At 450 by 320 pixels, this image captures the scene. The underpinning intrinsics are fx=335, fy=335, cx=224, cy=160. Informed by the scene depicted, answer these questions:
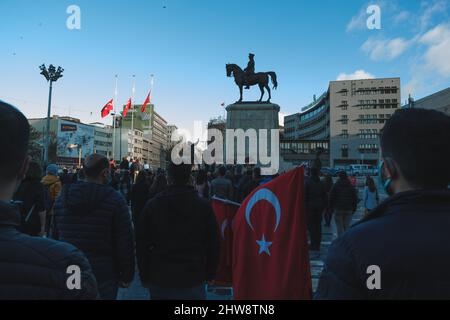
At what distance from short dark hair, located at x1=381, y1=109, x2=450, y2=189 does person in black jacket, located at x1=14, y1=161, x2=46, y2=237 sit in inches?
184

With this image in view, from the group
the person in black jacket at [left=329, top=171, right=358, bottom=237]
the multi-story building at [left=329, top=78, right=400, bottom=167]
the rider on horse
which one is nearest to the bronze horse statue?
the rider on horse

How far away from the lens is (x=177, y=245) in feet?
9.70

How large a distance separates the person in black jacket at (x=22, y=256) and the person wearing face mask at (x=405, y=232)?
926 millimetres

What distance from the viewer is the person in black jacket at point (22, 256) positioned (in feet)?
3.68

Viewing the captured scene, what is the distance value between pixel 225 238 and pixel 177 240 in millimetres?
1252

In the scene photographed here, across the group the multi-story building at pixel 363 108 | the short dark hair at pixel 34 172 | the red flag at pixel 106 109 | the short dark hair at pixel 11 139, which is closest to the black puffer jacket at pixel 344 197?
the short dark hair at pixel 34 172

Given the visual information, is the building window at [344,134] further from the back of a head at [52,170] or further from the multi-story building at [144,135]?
the back of a head at [52,170]

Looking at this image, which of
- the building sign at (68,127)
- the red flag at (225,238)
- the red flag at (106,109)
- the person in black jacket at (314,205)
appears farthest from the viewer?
the building sign at (68,127)

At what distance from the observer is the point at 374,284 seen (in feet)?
3.86

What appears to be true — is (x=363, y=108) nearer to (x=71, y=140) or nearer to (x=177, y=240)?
(x=71, y=140)

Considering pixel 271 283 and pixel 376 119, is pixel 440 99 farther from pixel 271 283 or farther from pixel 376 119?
pixel 271 283

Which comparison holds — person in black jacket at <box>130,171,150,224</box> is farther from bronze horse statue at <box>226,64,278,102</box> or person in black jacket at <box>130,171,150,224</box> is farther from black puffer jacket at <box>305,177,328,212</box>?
bronze horse statue at <box>226,64,278,102</box>

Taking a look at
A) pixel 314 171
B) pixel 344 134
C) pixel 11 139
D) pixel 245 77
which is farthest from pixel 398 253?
pixel 344 134

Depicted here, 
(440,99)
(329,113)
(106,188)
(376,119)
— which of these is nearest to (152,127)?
(329,113)
